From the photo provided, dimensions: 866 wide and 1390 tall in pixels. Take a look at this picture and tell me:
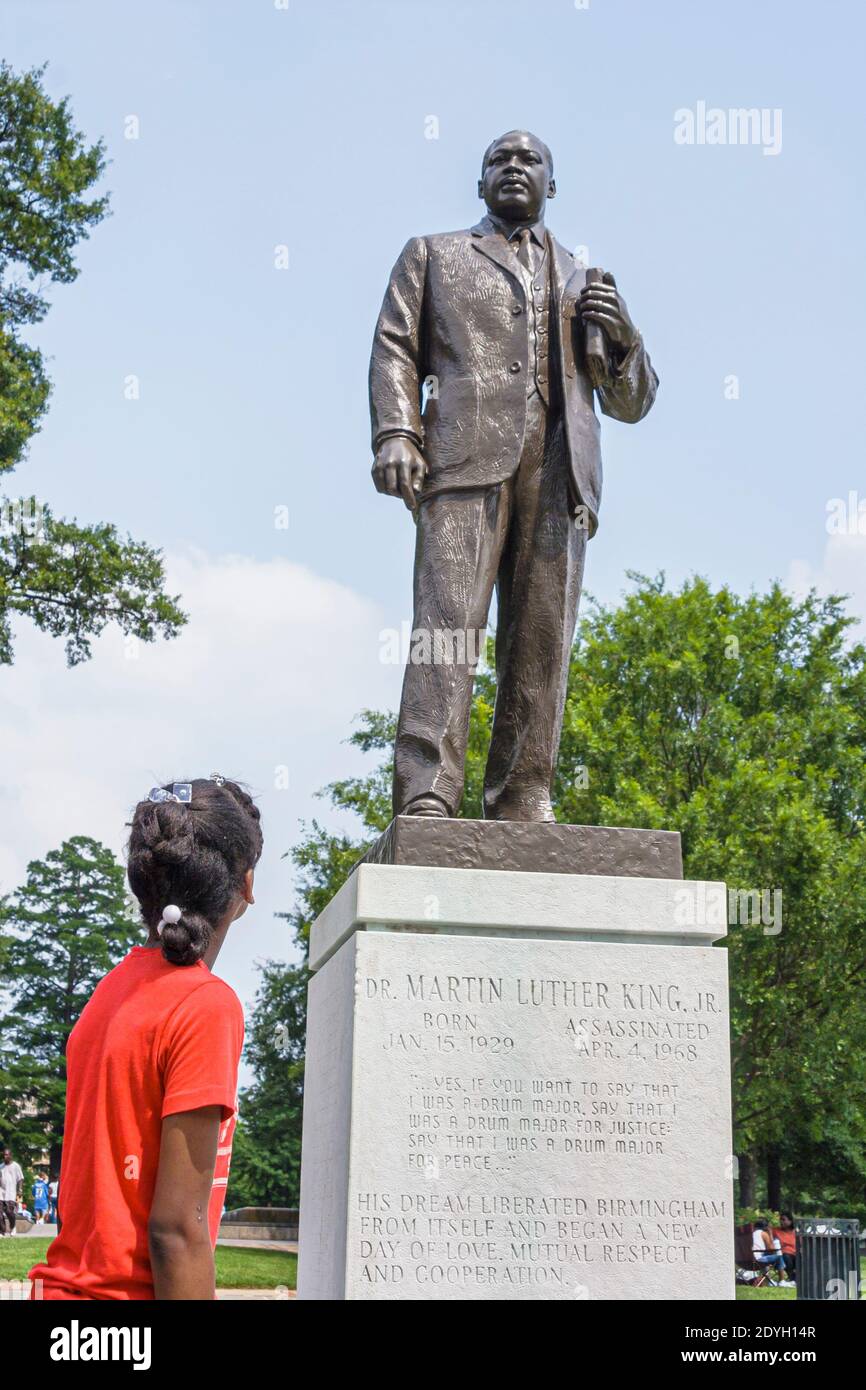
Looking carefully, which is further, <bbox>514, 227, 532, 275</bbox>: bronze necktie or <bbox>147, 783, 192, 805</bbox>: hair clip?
<bbox>514, 227, 532, 275</bbox>: bronze necktie

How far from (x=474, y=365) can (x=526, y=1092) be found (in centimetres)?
284

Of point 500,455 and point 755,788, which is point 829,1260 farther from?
point 500,455

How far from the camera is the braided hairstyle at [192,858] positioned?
2744mm

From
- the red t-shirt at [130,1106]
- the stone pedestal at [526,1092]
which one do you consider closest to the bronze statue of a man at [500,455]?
the stone pedestal at [526,1092]

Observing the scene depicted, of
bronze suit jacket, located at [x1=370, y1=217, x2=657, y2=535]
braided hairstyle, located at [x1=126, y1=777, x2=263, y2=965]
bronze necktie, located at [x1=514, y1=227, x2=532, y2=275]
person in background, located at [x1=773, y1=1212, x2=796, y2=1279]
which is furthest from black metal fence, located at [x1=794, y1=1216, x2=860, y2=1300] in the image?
braided hairstyle, located at [x1=126, y1=777, x2=263, y2=965]

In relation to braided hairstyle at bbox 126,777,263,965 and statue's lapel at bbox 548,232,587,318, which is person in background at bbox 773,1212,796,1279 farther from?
braided hairstyle at bbox 126,777,263,965

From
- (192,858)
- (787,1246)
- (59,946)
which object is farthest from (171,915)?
(59,946)

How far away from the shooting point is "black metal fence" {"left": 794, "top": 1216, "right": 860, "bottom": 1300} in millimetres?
14680

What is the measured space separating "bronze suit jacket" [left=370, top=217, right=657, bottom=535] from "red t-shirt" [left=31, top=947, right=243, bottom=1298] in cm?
344

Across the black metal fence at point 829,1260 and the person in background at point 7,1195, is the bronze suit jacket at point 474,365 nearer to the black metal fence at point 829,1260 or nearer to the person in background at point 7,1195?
the black metal fence at point 829,1260

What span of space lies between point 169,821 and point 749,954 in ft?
68.7

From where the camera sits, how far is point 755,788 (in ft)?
72.6
